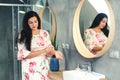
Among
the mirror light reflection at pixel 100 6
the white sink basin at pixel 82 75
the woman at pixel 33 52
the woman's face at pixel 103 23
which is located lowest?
the white sink basin at pixel 82 75

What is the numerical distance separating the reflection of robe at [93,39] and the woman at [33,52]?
1.32 ft

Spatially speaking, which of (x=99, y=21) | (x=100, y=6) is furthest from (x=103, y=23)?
(x=100, y=6)

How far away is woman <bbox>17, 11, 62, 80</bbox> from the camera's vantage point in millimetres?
2379

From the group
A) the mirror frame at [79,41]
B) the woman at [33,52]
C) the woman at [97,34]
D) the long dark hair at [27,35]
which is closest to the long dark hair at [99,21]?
the woman at [97,34]

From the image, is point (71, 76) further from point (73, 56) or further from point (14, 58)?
point (14, 58)

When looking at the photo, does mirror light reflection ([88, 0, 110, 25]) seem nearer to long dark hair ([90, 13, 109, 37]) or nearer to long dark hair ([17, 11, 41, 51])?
long dark hair ([90, 13, 109, 37])

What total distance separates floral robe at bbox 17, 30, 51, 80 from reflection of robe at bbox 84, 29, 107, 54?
0.46m

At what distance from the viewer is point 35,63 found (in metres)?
2.38

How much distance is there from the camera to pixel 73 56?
2617 mm

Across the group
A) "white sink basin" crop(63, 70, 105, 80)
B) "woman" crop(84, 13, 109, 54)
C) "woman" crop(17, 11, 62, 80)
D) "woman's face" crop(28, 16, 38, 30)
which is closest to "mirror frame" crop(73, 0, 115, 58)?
"woman" crop(84, 13, 109, 54)

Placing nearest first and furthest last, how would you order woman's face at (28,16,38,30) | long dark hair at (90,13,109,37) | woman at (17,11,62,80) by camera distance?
long dark hair at (90,13,109,37) → woman at (17,11,62,80) → woman's face at (28,16,38,30)

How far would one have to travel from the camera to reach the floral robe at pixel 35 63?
2.38 metres

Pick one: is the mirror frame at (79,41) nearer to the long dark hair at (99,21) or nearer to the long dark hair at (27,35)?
the long dark hair at (99,21)

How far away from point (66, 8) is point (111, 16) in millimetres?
940
